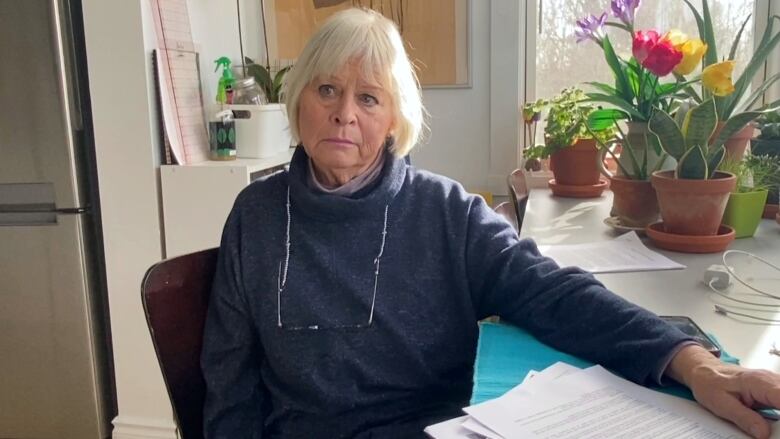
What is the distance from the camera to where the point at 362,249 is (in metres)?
1.15

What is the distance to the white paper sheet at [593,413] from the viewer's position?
72 centimetres

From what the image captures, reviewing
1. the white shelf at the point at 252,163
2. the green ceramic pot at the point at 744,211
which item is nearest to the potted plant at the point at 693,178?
the green ceramic pot at the point at 744,211

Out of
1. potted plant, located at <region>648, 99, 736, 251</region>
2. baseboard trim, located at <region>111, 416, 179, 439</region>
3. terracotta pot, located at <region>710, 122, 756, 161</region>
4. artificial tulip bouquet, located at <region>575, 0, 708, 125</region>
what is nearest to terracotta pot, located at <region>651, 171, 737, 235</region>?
potted plant, located at <region>648, 99, 736, 251</region>

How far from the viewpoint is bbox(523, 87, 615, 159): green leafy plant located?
7.13 ft

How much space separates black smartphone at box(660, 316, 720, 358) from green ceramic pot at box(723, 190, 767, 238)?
25.5 inches

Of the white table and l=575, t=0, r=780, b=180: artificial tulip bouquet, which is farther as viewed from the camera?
l=575, t=0, r=780, b=180: artificial tulip bouquet

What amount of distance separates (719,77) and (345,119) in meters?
0.76

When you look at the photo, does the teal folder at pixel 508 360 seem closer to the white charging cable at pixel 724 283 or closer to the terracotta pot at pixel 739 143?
the white charging cable at pixel 724 283

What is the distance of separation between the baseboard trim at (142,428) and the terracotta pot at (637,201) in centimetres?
150

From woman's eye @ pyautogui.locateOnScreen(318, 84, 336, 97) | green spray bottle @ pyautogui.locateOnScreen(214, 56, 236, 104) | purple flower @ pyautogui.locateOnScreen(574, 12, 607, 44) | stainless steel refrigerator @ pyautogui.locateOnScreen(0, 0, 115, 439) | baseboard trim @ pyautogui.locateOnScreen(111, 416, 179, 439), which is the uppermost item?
purple flower @ pyautogui.locateOnScreen(574, 12, 607, 44)

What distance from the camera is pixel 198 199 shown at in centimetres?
202

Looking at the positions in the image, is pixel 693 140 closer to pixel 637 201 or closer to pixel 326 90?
pixel 637 201

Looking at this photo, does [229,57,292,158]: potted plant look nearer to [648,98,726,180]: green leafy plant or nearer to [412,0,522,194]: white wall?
[412,0,522,194]: white wall

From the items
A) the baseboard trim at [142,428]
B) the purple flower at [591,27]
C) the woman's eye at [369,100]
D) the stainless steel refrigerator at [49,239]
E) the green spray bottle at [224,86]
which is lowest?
the baseboard trim at [142,428]
